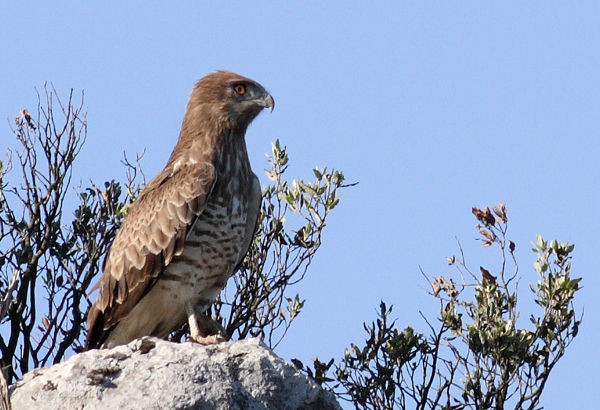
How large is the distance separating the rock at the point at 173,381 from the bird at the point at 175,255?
67.4 inches

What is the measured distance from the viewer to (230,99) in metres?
9.61

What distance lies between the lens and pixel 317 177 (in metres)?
9.88

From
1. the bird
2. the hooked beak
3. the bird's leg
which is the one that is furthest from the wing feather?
the hooked beak

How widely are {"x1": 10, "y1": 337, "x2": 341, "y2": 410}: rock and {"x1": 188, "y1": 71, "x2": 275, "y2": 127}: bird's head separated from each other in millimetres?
2998

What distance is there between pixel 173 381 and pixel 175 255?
2.20 m

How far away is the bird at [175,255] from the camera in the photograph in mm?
8617

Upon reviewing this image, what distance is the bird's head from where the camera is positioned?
952 cm

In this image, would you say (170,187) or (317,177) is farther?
(317,177)

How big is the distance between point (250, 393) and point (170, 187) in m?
2.53

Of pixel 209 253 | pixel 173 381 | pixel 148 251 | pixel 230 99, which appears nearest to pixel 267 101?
pixel 230 99

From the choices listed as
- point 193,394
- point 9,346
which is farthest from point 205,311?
point 193,394

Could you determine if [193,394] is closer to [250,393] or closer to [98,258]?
[250,393]

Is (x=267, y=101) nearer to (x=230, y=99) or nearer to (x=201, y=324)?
A: (x=230, y=99)

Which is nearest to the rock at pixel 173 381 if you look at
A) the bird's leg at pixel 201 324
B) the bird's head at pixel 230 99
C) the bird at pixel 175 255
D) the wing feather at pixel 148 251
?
the bird's leg at pixel 201 324
